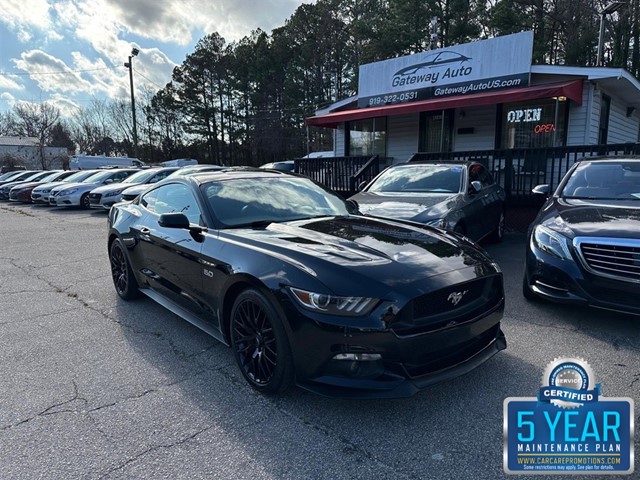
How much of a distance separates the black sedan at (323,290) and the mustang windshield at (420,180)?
3081 millimetres

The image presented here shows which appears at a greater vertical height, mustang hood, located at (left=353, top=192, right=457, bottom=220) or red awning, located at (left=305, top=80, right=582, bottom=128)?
red awning, located at (left=305, top=80, right=582, bottom=128)

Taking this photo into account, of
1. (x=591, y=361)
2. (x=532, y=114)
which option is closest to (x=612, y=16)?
(x=532, y=114)

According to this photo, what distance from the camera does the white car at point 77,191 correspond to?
1573 centimetres

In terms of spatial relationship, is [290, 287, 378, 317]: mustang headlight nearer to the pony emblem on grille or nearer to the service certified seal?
the pony emblem on grille

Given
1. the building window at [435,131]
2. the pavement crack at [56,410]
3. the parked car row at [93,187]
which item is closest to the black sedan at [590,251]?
the pavement crack at [56,410]

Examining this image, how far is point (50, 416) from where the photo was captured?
8.82 ft

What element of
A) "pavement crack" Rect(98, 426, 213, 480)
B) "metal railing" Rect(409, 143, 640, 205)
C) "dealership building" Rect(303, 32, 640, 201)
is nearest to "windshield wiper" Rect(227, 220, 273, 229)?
"pavement crack" Rect(98, 426, 213, 480)

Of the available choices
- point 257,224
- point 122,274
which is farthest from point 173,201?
point 122,274

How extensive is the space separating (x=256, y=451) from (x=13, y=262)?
6.80m

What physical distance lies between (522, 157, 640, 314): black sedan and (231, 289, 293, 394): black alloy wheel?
2.76m

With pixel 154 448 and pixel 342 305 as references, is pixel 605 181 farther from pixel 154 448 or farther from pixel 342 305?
pixel 154 448

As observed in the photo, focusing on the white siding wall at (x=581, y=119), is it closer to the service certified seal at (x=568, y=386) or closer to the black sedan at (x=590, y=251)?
the black sedan at (x=590, y=251)

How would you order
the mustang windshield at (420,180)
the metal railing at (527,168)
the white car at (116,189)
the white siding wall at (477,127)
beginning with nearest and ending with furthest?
the mustang windshield at (420,180), the metal railing at (527,168), the white siding wall at (477,127), the white car at (116,189)

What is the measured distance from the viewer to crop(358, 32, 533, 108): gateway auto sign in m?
11.4
